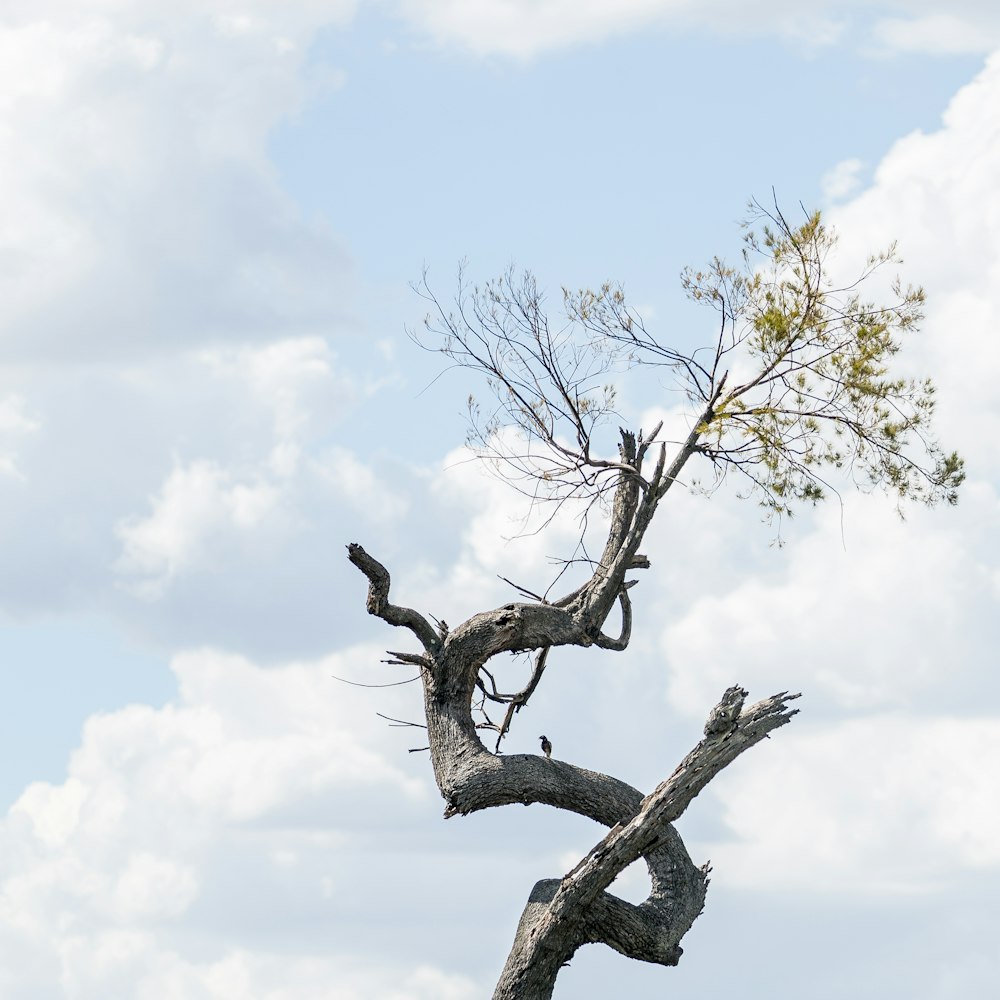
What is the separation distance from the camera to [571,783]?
14.1 meters

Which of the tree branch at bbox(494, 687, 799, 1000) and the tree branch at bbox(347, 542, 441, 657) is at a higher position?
the tree branch at bbox(347, 542, 441, 657)

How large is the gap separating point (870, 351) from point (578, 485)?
2.82 m

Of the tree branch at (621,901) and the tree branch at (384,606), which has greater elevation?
the tree branch at (384,606)

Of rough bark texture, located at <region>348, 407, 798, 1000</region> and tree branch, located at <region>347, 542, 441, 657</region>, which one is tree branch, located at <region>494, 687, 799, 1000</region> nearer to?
rough bark texture, located at <region>348, 407, 798, 1000</region>

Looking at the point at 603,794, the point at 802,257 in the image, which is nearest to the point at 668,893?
the point at 603,794

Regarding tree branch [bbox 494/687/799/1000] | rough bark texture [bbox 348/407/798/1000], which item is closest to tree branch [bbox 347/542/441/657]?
rough bark texture [bbox 348/407/798/1000]

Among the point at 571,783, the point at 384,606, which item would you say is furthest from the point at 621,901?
the point at 384,606

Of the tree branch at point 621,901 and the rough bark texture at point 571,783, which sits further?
the rough bark texture at point 571,783

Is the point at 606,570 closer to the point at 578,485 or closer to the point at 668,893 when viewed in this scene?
the point at 578,485

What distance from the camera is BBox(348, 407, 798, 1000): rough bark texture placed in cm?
1345

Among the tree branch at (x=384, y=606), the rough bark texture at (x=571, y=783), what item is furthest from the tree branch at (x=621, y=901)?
the tree branch at (x=384, y=606)

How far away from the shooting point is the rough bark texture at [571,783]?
44.1 feet

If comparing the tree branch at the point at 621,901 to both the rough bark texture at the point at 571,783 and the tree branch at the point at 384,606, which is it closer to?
the rough bark texture at the point at 571,783

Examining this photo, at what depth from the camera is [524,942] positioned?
13711 millimetres
